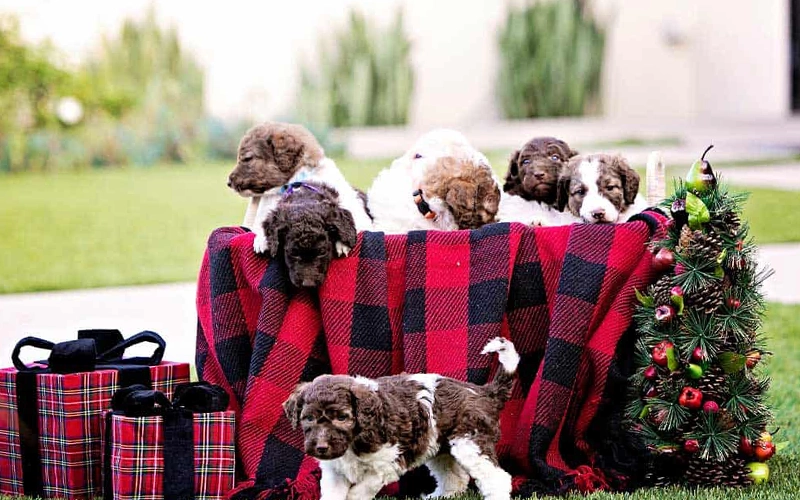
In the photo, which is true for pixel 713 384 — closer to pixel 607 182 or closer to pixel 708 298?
pixel 708 298

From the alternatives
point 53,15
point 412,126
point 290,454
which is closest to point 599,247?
point 290,454

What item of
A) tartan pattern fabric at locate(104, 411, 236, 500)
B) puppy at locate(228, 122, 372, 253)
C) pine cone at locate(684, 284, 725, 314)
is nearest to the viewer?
tartan pattern fabric at locate(104, 411, 236, 500)

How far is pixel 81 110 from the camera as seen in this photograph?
1731cm

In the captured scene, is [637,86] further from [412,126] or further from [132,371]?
[132,371]

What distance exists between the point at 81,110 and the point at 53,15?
174 cm

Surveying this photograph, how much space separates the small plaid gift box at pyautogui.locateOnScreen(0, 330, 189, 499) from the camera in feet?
13.6

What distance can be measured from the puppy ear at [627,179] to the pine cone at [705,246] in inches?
23.1

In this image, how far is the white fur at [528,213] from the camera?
185 inches

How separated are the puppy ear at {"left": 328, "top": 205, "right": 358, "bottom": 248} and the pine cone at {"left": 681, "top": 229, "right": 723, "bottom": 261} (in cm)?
125

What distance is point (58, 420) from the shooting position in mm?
4145

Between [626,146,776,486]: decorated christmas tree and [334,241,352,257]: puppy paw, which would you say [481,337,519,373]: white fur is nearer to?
[626,146,776,486]: decorated christmas tree

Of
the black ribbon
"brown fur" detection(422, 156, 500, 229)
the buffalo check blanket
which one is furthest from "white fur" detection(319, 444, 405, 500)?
"brown fur" detection(422, 156, 500, 229)

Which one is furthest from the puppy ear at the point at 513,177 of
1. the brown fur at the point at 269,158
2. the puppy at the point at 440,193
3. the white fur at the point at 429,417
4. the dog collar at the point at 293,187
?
the white fur at the point at 429,417

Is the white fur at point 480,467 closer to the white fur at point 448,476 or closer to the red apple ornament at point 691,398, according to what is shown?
the white fur at point 448,476
